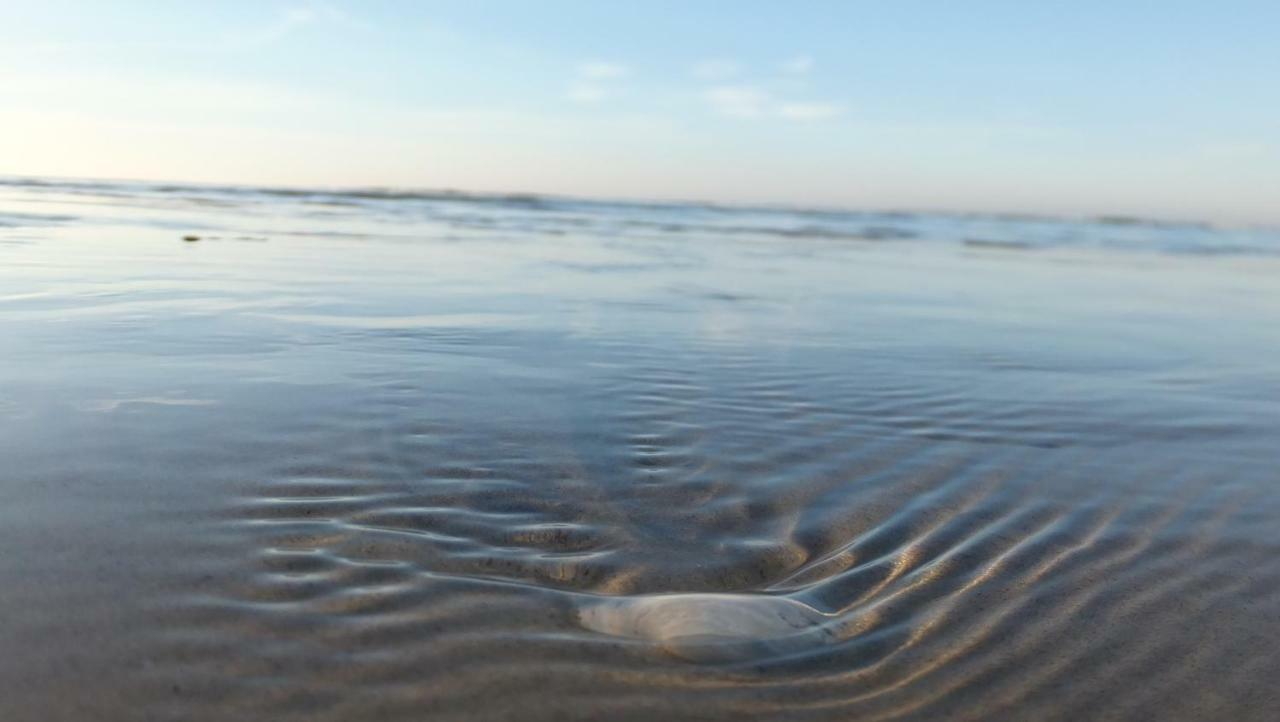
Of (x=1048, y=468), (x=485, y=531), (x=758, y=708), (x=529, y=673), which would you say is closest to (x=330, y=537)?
(x=485, y=531)

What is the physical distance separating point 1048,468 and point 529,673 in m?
2.73

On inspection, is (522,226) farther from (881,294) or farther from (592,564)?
(592,564)

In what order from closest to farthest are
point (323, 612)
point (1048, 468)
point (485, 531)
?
1. point (323, 612)
2. point (485, 531)
3. point (1048, 468)

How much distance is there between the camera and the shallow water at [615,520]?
2.15 meters

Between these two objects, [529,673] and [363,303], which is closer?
[529,673]

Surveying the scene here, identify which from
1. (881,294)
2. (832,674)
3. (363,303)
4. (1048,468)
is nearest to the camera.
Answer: (832,674)

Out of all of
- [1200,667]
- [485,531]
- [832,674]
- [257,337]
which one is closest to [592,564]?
[485,531]

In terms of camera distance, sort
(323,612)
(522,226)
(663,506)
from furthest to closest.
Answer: (522,226) < (663,506) < (323,612)

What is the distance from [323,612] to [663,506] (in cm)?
132

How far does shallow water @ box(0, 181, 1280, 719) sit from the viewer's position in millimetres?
2152

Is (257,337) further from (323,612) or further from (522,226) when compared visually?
(522,226)

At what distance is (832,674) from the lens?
7.28 feet

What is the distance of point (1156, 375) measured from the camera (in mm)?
6289

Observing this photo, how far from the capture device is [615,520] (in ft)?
10.4
